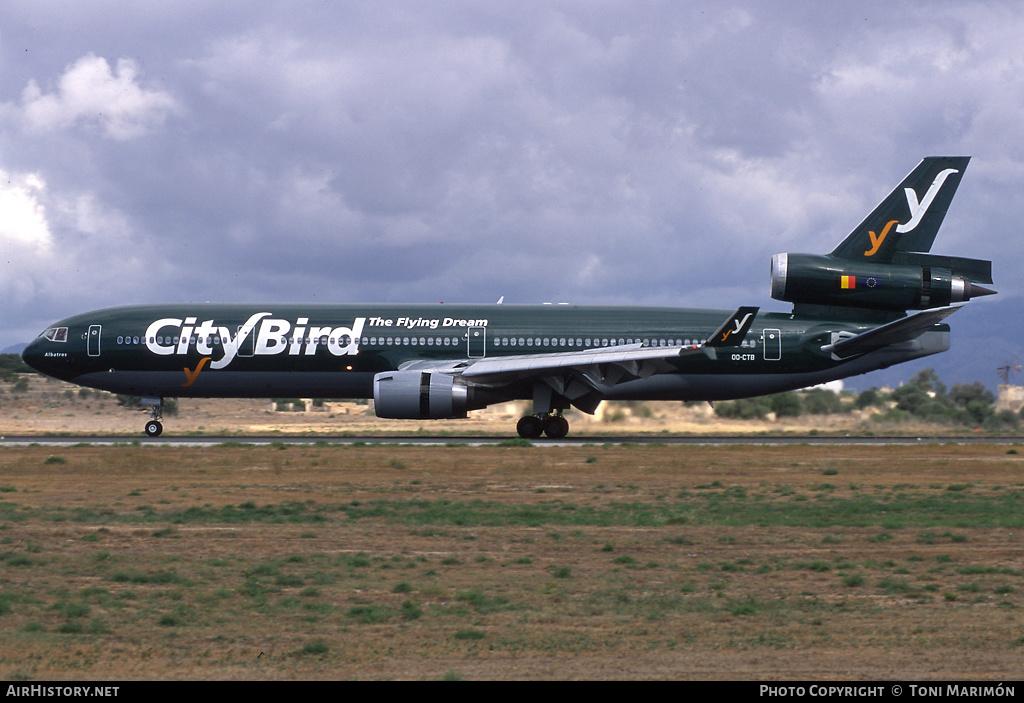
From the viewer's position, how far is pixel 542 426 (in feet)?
107

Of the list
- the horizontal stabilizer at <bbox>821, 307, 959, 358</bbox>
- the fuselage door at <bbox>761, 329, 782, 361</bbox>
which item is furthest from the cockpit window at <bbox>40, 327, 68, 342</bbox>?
the horizontal stabilizer at <bbox>821, 307, 959, 358</bbox>

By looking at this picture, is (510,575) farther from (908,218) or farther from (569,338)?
(908,218)

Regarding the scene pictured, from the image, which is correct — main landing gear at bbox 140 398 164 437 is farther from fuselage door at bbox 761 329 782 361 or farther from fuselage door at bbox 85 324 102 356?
fuselage door at bbox 761 329 782 361

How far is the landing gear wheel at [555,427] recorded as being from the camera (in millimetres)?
32438

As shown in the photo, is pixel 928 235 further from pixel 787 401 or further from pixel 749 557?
pixel 749 557

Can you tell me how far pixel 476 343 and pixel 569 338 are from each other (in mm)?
2979

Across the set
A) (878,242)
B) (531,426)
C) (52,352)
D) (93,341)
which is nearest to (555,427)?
(531,426)

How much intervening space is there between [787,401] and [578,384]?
53.8 ft

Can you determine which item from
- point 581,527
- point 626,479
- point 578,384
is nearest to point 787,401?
point 578,384

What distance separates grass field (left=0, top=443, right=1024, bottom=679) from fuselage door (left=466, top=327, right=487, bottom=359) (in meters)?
10.8

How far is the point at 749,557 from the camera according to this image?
42.0 ft

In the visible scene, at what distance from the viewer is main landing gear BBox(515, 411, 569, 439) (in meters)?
32.4

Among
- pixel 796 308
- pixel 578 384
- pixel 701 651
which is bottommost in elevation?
pixel 701 651
